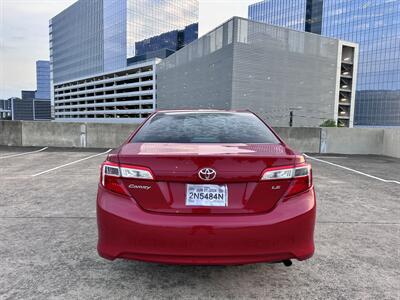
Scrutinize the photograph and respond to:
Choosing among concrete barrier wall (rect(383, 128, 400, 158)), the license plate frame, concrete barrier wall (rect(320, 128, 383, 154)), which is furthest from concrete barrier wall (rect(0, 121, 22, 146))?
concrete barrier wall (rect(383, 128, 400, 158))

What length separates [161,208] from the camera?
2.33 meters

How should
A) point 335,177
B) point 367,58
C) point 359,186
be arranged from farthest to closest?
point 367,58
point 335,177
point 359,186

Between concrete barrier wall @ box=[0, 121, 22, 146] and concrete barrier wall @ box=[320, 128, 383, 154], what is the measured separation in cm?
1397

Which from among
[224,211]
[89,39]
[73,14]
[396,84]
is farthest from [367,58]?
[73,14]

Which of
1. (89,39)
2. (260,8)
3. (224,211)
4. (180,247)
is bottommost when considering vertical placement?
(180,247)

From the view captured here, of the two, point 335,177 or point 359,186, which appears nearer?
point 359,186

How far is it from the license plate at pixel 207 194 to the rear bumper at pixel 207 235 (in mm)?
113

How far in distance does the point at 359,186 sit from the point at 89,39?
131m

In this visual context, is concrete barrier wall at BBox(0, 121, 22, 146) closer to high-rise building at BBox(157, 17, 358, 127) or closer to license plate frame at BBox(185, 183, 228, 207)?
license plate frame at BBox(185, 183, 228, 207)

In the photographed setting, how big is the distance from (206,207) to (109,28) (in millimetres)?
121131

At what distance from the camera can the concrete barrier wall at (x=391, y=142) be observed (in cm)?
1289

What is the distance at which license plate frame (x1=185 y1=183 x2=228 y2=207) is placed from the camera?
2.31 m

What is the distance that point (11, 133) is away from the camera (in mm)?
14539

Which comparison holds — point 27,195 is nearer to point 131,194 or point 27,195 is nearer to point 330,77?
point 131,194
